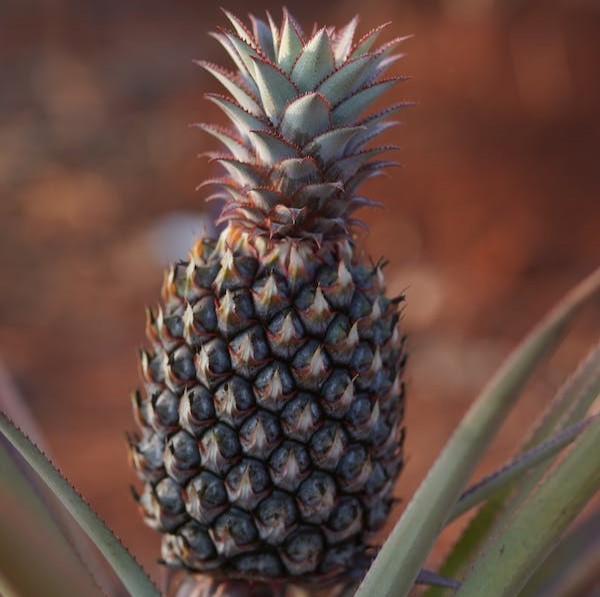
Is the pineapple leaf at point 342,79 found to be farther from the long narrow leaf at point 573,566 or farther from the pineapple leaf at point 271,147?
the long narrow leaf at point 573,566

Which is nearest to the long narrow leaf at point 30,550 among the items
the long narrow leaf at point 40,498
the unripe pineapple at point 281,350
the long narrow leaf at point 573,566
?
the long narrow leaf at point 40,498

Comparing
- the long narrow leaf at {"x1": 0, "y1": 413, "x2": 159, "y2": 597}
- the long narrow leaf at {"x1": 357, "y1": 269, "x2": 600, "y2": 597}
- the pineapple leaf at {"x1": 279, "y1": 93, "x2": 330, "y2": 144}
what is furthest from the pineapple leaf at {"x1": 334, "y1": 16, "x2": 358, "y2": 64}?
the long narrow leaf at {"x1": 0, "y1": 413, "x2": 159, "y2": 597}

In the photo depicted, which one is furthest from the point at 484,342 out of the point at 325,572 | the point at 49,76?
the point at 49,76

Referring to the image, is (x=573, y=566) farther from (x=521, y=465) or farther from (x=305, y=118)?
(x=305, y=118)

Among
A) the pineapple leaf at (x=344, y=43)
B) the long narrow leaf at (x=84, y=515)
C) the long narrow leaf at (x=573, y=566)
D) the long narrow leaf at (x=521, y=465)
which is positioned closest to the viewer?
the long narrow leaf at (x=84, y=515)

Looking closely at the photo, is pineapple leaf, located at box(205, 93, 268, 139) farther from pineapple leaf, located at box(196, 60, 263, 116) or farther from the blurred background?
the blurred background
